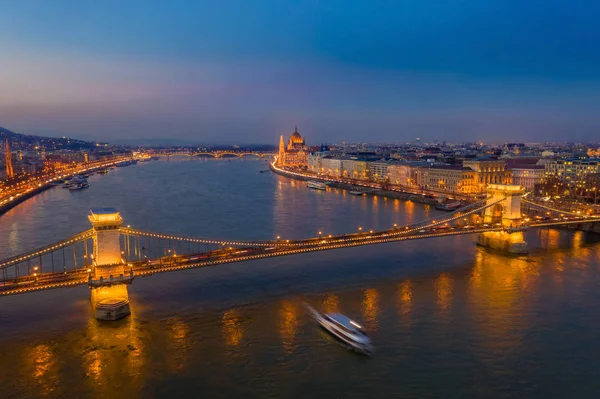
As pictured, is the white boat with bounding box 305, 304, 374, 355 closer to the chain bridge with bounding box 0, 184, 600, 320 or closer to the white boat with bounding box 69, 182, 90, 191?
the chain bridge with bounding box 0, 184, 600, 320

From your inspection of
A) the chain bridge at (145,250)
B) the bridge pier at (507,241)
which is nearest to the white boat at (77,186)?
the chain bridge at (145,250)

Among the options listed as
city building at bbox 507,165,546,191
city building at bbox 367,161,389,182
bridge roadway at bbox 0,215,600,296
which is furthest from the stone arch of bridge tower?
city building at bbox 367,161,389,182

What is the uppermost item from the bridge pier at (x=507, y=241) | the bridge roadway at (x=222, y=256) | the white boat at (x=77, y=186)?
the bridge roadway at (x=222, y=256)

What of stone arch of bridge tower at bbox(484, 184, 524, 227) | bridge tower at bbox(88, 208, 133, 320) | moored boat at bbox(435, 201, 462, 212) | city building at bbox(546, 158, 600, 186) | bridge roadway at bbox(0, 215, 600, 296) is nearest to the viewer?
bridge roadway at bbox(0, 215, 600, 296)

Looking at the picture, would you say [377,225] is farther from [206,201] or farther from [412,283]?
[206,201]

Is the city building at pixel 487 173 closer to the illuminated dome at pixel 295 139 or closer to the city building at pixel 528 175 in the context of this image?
the city building at pixel 528 175

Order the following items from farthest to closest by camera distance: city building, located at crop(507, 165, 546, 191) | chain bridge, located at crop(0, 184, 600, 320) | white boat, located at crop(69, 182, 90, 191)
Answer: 1. white boat, located at crop(69, 182, 90, 191)
2. city building, located at crop(507, 165, 546, 191)
3. chain bridge, located at crop(0, 184, 600, 320)

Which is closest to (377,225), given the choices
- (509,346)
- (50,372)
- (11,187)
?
(509,346)
